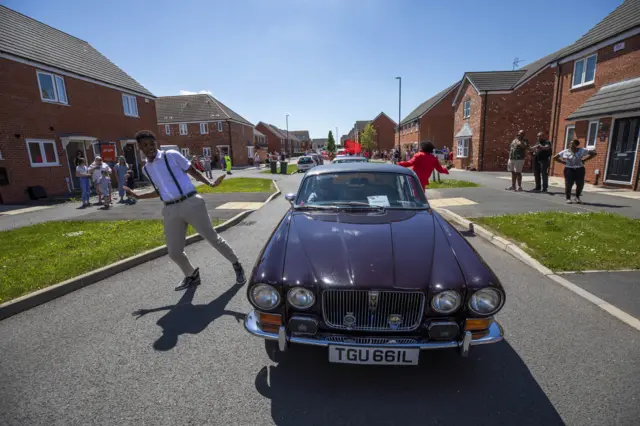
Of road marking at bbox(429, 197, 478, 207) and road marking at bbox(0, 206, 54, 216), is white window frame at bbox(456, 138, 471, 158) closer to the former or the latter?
road marking at bbox(429, 197, 478, 207)

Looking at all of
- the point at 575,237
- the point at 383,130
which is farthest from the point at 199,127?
the point at 575,237

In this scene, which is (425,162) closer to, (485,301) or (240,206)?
(485,301)

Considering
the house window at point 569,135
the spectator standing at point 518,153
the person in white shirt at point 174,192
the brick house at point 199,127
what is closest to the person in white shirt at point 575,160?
the spectator standing at point 518,153

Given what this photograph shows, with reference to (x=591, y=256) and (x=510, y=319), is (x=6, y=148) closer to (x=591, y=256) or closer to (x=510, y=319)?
(x=510, y=319)

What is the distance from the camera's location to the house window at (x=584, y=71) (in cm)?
1308

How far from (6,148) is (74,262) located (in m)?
12.3

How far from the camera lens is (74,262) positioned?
192 inches

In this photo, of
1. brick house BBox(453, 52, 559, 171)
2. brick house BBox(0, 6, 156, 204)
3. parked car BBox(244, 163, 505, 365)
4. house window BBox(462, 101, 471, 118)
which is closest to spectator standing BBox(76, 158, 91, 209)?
brick house BBox(0, 6, 156, 204)

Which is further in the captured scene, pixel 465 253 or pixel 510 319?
pixel 510 319

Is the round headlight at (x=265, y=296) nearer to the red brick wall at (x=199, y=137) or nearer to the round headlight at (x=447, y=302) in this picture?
the round headlight at (x=447, y=302)

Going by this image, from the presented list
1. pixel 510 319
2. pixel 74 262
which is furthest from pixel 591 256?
pixel 74 262

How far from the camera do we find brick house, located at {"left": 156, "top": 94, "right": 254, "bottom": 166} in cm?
3681

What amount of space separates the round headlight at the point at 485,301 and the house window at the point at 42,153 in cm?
1788

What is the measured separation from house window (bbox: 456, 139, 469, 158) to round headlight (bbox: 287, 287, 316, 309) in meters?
24.8
